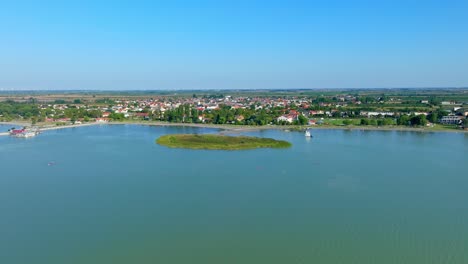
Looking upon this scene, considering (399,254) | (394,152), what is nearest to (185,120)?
(394,152)

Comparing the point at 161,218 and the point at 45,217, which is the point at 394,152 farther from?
the point at 45,217

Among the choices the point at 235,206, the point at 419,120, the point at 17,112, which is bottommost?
the point at 235,206

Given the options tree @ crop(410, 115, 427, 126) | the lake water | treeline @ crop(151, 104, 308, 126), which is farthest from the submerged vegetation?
tree @ crop(410, 115, 427, 126)

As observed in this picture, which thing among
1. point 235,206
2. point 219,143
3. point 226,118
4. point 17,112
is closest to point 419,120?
point 226,118

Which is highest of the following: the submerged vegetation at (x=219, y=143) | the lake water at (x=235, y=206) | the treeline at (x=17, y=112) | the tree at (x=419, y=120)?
the treeline at (x=17, y=112)

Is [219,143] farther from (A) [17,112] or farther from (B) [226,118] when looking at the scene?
(A) [17,112]

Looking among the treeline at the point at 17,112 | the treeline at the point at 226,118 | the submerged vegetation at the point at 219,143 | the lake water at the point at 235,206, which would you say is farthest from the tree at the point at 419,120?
the treeline at the point at 17,112

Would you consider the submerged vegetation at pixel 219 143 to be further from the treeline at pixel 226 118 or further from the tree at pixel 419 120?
the tree at pixel 419 120
